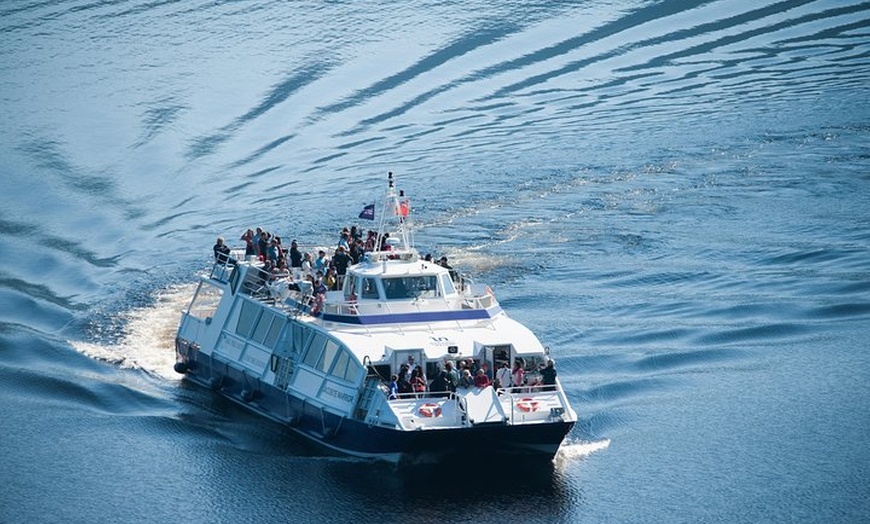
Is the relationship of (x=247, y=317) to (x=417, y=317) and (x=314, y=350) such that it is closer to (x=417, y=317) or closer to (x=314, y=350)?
(x=314, y=350)

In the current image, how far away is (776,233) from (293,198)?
79.6 ft

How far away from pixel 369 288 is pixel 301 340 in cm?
292

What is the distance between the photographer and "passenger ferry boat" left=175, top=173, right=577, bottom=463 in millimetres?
46094

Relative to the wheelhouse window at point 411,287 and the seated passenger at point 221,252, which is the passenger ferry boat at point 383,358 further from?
the seated passenger at point 221,252

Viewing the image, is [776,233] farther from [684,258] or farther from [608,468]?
[608,468]

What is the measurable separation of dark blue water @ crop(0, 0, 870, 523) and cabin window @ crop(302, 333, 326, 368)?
2.79 m

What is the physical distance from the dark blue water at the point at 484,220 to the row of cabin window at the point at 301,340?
276cm

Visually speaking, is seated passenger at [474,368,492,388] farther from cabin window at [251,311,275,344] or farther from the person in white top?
cabin window at [251,311,275,344]

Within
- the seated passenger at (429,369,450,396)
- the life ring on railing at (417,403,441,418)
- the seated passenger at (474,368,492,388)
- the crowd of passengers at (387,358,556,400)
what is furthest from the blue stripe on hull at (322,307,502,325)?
the life ring on railing at (417,403,441,418)

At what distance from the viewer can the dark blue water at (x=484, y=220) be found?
4734 centimetres

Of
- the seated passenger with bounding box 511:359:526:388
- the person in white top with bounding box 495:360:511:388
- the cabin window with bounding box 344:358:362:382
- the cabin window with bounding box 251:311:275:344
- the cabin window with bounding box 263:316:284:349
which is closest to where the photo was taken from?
the person in white top with bounding box 495:360:511:388

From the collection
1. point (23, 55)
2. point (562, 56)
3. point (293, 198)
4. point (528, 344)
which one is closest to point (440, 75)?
point (562, 56)

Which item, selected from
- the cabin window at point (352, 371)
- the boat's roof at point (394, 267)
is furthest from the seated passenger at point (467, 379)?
the boat's roof at point (394, 267)

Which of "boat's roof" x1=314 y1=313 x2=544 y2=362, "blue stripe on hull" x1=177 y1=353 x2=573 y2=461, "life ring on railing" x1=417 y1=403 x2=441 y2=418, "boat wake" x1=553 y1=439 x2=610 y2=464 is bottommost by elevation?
"boat wake" x1=553 y1=439 x2=610 y2=464
